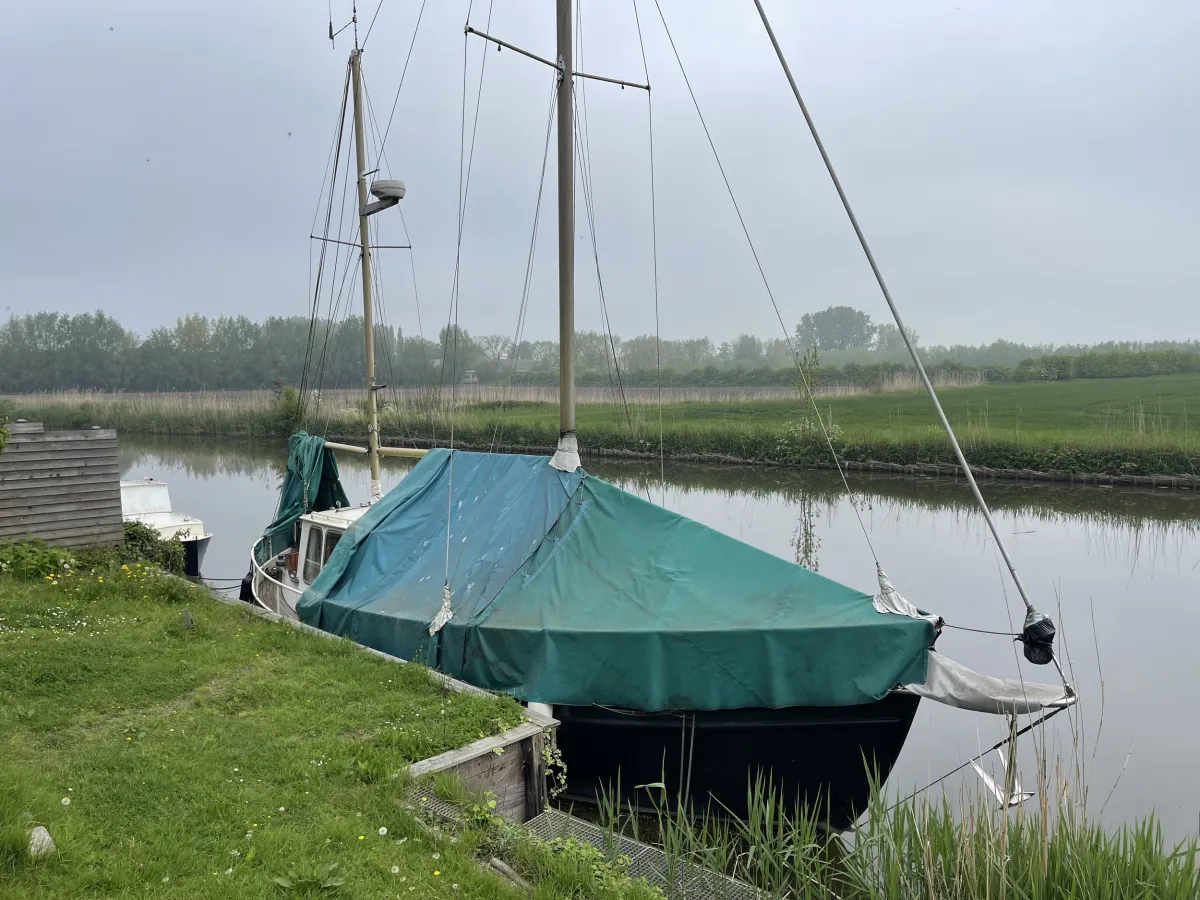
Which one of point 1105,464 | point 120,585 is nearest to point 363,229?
point 120,585

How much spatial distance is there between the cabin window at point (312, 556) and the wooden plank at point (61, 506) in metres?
2.83

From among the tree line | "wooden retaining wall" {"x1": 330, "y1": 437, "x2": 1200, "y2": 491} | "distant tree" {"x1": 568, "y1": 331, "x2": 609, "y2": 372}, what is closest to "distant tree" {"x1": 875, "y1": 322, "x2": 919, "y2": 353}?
the tree line

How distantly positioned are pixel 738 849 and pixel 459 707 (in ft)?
7.41

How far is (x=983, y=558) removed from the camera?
603 inches

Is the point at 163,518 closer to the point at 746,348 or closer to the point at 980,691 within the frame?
the point at 980,691

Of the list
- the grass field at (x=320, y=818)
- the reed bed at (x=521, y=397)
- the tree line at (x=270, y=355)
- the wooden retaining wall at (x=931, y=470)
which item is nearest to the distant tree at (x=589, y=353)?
the tree line at (x=270, y=355)

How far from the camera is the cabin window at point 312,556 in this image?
10658 millimetres

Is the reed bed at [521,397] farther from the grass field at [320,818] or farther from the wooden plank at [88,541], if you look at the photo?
the grass field at [320,818]

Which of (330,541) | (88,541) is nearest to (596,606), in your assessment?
(330,541)

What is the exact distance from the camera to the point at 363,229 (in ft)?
46.5

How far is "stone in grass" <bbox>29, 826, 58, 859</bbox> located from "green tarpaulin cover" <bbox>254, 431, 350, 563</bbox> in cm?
847

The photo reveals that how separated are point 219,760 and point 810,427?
85.1ft

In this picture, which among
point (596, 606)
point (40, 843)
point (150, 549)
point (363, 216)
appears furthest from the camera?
point (363, 216)

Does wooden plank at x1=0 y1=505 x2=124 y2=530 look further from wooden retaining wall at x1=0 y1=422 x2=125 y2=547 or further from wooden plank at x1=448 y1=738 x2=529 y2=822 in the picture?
wooden plank at x1=448 y1=738 x2=529 y2=822
